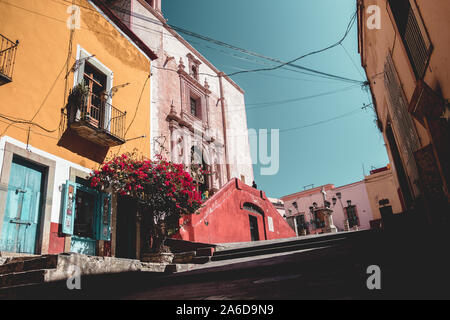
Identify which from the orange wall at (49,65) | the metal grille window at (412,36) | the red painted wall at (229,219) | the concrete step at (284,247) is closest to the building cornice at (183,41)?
the orange wall at (49,65)

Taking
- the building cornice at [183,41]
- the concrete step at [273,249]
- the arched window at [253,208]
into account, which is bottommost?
the concrete step at [273,249]

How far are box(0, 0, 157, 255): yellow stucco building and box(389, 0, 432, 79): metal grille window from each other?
7.45 meters

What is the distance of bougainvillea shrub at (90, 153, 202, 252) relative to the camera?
7773 millimetres

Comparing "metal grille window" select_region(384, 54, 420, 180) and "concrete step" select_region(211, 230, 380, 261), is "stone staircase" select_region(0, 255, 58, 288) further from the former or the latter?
"metal grille window" select_region(384, 54, 420, 180)

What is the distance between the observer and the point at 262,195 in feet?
50.0

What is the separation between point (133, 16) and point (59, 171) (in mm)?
10591

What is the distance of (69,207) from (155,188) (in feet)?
6.53

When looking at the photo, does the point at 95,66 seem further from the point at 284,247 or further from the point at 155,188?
the point at 284,247

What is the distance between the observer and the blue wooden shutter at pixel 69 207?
279 inches

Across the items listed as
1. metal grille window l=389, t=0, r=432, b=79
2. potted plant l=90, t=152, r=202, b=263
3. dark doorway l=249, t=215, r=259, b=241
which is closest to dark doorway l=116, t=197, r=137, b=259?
potted plant l=90, t=152, r=202, b=263

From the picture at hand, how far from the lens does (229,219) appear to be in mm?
11898

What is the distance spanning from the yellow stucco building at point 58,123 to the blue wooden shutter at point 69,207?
2cm

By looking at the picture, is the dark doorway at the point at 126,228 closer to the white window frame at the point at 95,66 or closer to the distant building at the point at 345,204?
the white window frame at the point at 95,66
